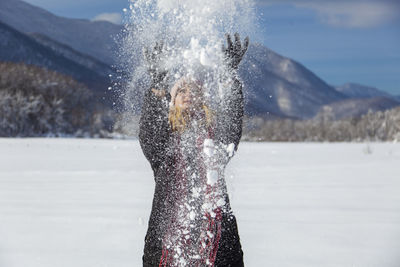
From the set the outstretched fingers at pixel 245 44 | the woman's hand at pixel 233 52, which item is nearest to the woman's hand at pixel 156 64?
the woman's hand at pixel 233 52

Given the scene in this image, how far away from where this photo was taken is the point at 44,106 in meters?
53.4

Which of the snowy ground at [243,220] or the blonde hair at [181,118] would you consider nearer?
the blonde hair at [181,118]

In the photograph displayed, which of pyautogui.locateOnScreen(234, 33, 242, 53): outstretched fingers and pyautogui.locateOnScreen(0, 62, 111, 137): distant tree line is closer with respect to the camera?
pyautogui.locateOnScreen(234, 33, 242, 53): outstretched fingers

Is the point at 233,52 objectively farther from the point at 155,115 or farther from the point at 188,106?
the point at 155,115

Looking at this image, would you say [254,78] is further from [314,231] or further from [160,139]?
[314,231]

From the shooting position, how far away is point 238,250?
225cm

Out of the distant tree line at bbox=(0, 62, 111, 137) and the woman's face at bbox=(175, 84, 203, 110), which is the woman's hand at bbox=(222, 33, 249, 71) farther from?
the distant tree line at bbox=(0, 62, 111, 137)

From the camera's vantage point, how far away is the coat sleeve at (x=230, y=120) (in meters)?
2.22

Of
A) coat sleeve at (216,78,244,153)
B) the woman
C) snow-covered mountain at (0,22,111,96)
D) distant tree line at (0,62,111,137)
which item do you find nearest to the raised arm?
the woman

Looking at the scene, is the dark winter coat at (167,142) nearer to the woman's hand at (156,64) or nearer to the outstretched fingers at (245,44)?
the woman's hand at (156,64)

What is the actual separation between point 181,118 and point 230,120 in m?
0.27

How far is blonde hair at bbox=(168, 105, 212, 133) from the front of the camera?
2191mm

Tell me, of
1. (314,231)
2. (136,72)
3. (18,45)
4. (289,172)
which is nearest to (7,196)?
(314,231)

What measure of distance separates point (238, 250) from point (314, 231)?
306 centimetres
